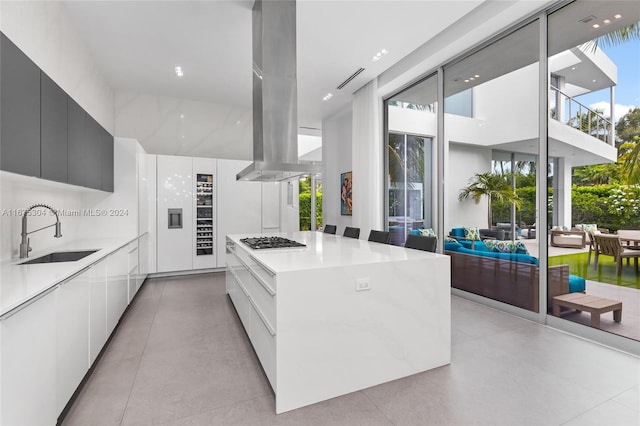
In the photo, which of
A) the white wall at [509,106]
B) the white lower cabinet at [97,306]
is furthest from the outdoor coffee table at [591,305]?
the white lower cabinet at [97,306]

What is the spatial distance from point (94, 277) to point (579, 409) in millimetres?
3319

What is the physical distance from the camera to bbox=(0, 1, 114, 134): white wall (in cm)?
A: 232

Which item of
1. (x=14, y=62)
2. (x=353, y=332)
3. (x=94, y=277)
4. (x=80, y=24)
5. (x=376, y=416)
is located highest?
(x=80, y=24)

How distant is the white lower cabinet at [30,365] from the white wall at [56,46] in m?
2.01

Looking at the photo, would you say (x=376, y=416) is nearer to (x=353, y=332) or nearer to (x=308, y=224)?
(x=353, y=332)

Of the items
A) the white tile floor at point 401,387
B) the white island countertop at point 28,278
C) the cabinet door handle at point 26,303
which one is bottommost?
the white tile floor at point 401,387

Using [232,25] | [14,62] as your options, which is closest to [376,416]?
[14,62]

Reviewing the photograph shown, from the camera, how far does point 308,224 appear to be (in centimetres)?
1112

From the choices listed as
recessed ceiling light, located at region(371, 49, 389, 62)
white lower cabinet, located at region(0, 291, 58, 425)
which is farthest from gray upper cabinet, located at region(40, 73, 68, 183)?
recessed ceiling light, located at region(371, 49, 389, 62)

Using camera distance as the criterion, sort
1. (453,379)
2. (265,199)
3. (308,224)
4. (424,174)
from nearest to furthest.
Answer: (453,379)
(424,174)
(265,199)
(308,224)

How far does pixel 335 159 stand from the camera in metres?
7.03

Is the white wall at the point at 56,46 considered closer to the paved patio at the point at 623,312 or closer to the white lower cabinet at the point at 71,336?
the white lower cabinet at the point at 71,336

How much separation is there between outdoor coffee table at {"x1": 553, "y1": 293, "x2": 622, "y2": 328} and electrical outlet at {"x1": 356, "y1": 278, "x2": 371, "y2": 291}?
2.21 m

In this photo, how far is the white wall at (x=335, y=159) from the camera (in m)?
6.59
